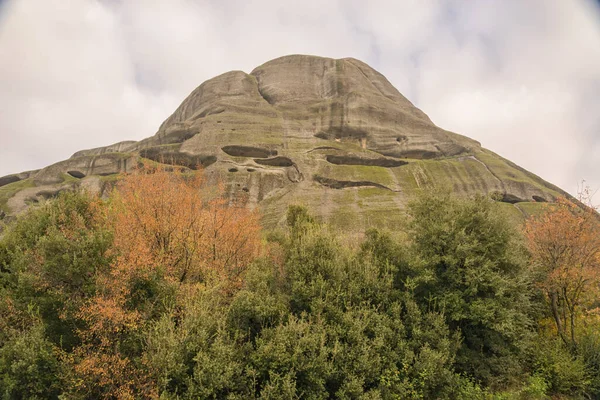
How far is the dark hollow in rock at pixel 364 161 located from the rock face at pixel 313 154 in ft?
0.67

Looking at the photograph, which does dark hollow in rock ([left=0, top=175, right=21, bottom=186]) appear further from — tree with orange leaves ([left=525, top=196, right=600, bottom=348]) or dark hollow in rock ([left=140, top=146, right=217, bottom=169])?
tree with orange leaves ([left=525, top=196, right=600, bottom=348])

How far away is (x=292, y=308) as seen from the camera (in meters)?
16.1

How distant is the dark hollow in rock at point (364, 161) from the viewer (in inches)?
2474

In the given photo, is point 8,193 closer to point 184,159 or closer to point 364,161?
point 184,159

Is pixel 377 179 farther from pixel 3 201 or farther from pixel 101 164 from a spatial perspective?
pixel 3 201

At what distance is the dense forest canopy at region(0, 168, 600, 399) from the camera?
12.5 m

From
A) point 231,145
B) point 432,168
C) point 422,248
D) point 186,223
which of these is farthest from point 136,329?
point 432,168

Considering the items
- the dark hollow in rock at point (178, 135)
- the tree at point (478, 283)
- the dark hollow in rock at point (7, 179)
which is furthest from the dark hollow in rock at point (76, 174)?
the tree at point (478, 283)

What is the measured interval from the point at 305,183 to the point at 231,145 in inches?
738

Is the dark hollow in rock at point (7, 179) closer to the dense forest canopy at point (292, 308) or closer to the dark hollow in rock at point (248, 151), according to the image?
the dark hollow in rock at point (248, 151)

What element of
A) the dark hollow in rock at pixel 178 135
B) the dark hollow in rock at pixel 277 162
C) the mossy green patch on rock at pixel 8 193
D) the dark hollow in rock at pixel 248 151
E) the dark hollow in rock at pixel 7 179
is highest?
the dark hollow in rock at pixel 178 135

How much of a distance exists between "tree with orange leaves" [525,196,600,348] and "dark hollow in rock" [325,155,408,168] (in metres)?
44.5

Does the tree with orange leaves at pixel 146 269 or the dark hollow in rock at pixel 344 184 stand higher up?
the dark hollow in rock at pixel 344 184

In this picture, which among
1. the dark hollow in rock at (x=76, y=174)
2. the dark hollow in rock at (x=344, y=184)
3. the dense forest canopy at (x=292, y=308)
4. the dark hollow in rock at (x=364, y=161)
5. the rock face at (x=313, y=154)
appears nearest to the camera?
the dense forest canopy at (x=292, y=308)
